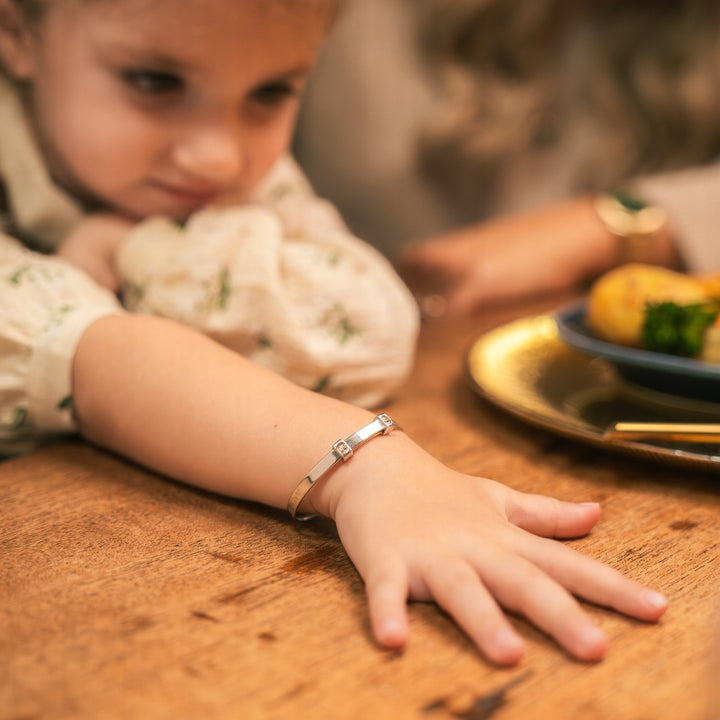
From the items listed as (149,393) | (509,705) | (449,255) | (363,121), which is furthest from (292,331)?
(363,121)

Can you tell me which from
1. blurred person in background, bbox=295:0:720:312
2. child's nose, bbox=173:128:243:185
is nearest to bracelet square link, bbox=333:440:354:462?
child's nose, bbox=173:128:243:185

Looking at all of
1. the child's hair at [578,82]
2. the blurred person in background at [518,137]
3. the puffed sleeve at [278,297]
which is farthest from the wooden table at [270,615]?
the child's hair at [578,82]

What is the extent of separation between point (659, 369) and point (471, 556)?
0.89 ft

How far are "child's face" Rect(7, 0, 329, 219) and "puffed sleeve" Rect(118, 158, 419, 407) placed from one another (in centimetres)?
4

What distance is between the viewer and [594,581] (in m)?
0.38

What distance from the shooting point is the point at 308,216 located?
80cm

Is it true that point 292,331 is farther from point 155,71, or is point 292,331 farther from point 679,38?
point 679,38

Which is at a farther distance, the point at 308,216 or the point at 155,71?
the point at 308,216

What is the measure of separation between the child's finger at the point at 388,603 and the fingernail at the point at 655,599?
11 centimetres

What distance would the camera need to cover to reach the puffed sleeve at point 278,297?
611 mm

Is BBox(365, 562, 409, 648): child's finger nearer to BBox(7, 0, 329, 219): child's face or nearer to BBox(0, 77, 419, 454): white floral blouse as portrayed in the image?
BBox(0, 77, 419, 454): white floral blouse

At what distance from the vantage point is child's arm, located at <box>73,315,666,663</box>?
14.5 inches

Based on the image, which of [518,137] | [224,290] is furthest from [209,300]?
[518,137]

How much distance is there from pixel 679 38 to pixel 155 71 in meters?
1.09
